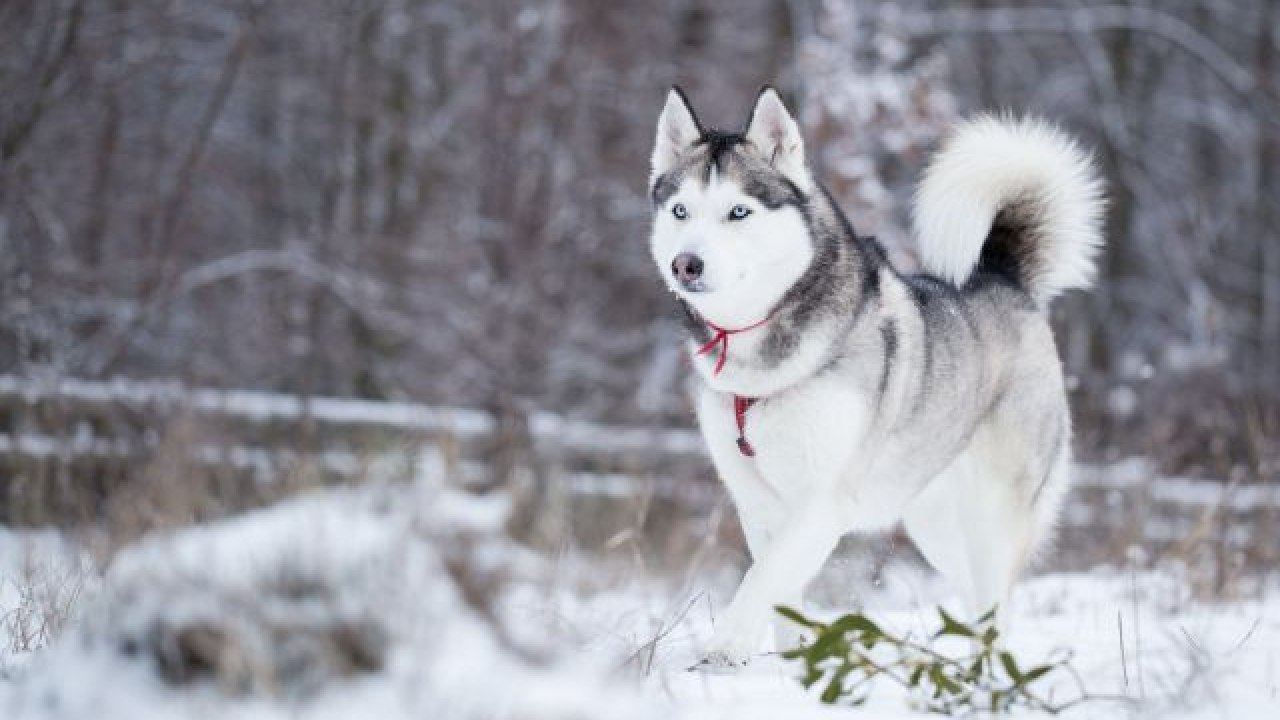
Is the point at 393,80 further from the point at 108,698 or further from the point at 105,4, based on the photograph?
the point at 108,698

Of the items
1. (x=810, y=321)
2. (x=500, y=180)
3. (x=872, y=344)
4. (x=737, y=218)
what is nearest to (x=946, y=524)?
(x=872, y=344)

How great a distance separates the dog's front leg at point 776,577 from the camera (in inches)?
129

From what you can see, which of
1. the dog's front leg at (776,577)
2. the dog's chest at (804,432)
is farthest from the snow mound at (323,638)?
the dog's chest at (804,432)

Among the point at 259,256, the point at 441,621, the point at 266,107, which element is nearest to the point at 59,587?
the point at 441,621

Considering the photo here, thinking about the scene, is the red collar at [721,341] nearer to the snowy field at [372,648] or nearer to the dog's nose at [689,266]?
the dog's nose at [689,266]

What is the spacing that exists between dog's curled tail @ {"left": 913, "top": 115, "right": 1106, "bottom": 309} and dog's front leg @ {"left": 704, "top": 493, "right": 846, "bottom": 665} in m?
1.32

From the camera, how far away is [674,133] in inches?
169

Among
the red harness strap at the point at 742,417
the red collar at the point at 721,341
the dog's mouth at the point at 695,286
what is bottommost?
the red harness strap at the point at 742,417

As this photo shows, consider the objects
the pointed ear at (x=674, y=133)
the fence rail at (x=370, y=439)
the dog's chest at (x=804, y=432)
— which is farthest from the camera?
the fence rail at (x=370, y=439)

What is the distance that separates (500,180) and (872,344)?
9066mm

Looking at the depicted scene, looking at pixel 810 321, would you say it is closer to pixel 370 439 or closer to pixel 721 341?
pixel 721 341

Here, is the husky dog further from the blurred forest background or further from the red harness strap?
the blurred forest background

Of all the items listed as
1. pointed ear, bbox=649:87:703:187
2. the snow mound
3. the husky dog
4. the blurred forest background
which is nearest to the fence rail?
the blurred forest background

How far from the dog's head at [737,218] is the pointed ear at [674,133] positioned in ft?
0.05
